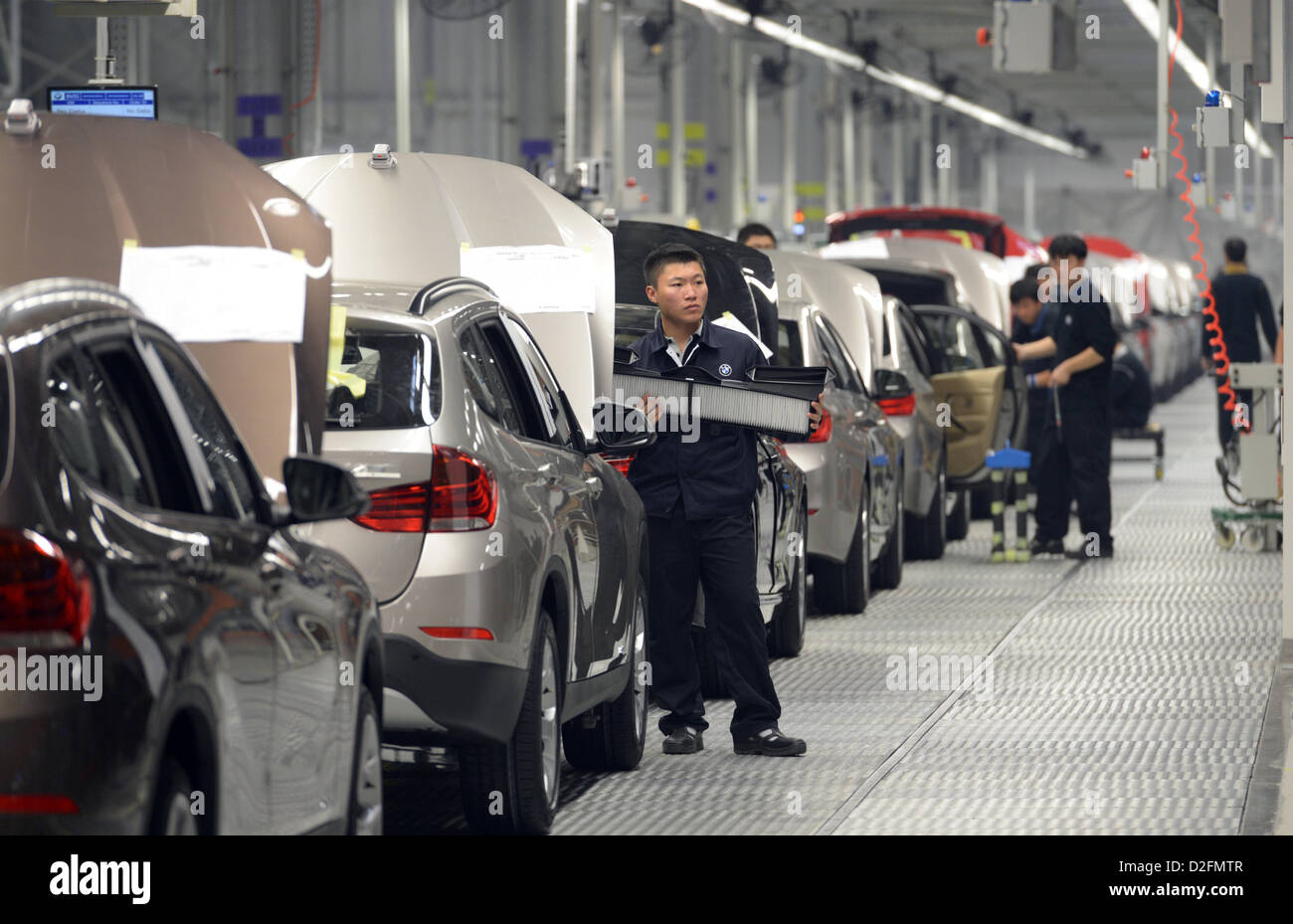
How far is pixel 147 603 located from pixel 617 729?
486 centimetres

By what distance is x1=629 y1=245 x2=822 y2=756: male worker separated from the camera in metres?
9.25

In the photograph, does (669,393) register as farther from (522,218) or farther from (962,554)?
(962,554)

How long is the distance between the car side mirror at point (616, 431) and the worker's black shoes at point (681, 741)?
1.32m

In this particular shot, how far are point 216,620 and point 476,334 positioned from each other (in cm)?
328

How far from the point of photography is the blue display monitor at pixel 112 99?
14078 millimetres

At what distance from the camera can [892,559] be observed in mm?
15930

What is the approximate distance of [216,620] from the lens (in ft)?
15.4

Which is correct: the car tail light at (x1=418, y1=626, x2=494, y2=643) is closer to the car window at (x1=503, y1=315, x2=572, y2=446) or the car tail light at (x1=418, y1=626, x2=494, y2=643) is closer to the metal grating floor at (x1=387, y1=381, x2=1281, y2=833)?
the metal grating floor at (x1=387, y1=381, x2=1281, y2=833)

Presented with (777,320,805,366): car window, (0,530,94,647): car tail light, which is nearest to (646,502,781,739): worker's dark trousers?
(777,320,805,366): car window

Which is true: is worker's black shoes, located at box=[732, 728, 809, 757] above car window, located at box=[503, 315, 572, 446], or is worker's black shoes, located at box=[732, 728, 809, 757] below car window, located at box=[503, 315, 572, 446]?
below

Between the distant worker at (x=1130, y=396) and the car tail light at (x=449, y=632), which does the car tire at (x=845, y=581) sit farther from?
the distant worker at (x=1130, y=396)

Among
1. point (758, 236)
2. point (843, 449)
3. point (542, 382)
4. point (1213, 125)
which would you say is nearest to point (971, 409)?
point (758, 236)

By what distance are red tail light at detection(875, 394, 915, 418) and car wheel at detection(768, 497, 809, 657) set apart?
4.03m

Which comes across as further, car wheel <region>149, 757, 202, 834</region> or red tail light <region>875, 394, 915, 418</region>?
red tail light <region>875, 394, 915, 418</region>
